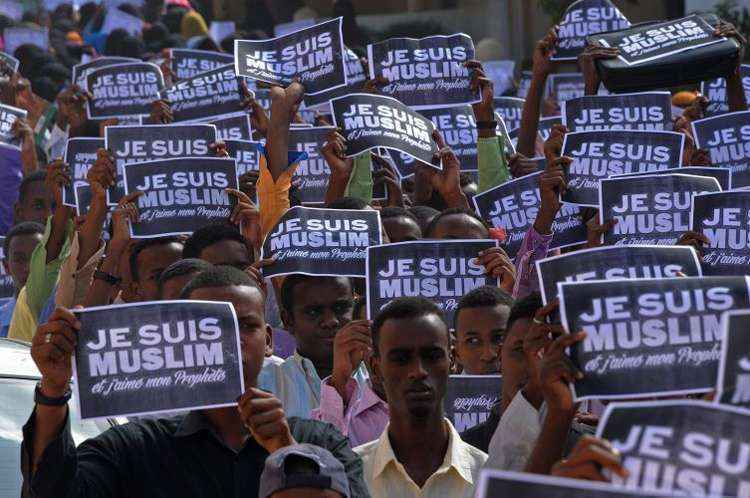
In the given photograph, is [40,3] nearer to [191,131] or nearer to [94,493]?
[191,131]

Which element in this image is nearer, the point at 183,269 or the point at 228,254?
the point at 183,269

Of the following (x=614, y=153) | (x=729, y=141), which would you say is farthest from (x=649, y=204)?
(x=729, y=141)

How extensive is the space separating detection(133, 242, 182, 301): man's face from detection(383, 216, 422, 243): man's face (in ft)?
2.95

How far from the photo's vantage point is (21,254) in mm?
8852

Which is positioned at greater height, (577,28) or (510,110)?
(577,28)

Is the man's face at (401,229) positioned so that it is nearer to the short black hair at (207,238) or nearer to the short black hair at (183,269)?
the short black hair at (207,238)

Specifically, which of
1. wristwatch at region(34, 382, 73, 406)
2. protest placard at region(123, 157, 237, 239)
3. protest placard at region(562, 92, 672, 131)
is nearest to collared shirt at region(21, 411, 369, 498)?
wristwatch at region(34, 382, 73, 406)

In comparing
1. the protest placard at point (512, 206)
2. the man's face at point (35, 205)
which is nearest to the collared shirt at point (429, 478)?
the protest placard at point (512, 206)

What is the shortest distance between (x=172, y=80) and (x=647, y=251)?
8.09 m

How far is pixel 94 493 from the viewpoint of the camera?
169 inches

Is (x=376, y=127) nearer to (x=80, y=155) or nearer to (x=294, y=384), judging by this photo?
(x=80, y=155)

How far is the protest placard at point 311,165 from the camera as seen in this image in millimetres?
9164

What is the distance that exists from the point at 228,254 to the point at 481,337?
1360 millimetres

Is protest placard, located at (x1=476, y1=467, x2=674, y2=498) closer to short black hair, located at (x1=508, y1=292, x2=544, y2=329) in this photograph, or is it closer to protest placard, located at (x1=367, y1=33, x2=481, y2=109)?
short black hair, located at (x1=508, y1=292, x2=544, y2=329)
